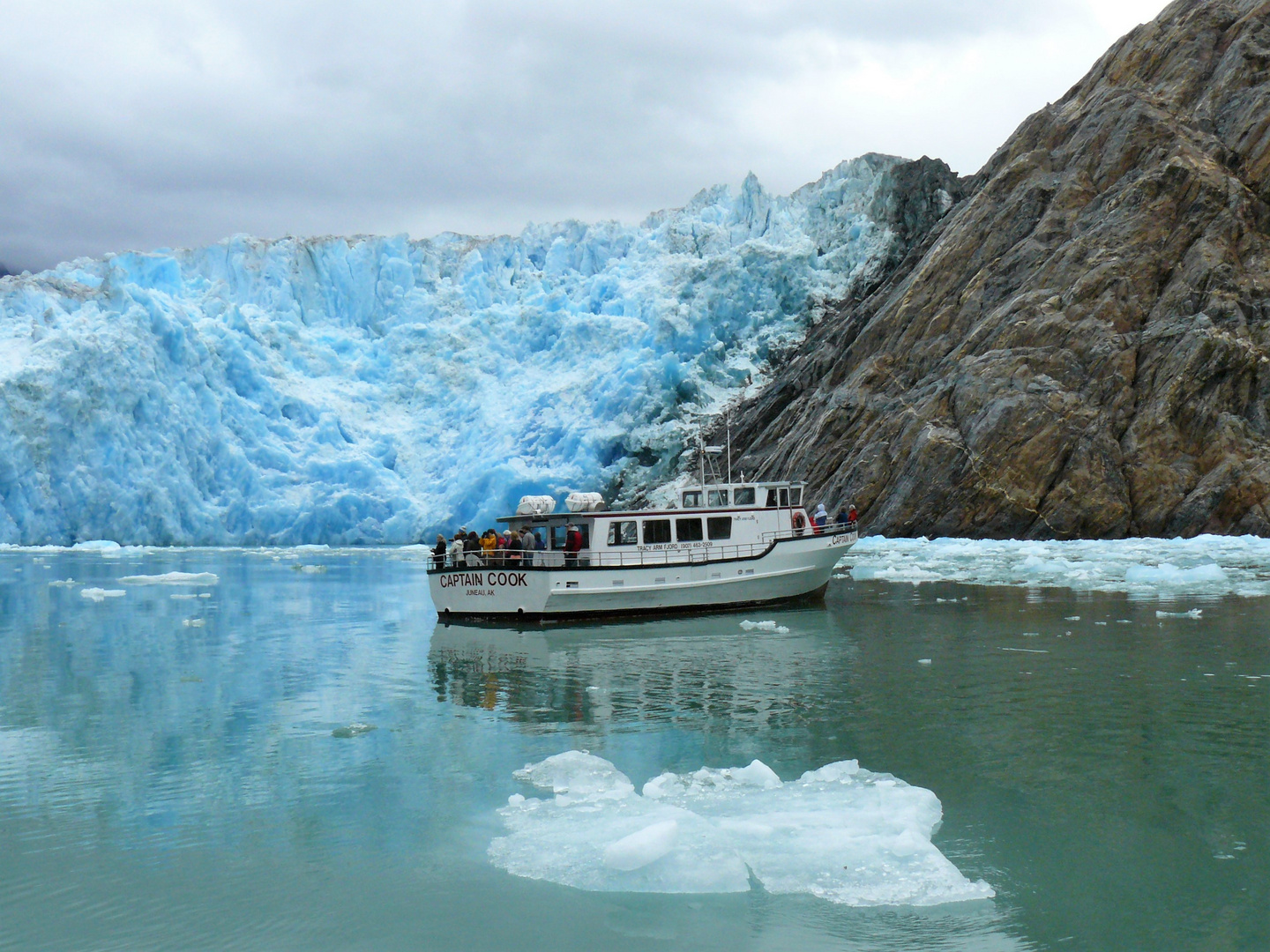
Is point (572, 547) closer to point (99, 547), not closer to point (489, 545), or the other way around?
point (489, 545)

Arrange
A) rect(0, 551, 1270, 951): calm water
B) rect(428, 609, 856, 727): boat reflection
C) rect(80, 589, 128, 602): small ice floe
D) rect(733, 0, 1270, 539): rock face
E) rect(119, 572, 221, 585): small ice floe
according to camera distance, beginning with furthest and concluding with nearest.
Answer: rect(733, 0, 1270, 539): rock face → rect(119, 572, 221, 585): small ice floe → rect(80, 589, 128, 602): small ice floe → rect(428, 609, 856, 727): boat reflection → rect(0, 551, 1270, 951): calm water

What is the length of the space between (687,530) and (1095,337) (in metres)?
32.3

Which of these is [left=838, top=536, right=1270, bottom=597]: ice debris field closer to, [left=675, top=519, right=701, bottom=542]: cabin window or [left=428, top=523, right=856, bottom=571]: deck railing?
[left=428, top=523, right=856, bottom=571]: deck railing

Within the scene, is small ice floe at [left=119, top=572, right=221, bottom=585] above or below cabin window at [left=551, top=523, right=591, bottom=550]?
below

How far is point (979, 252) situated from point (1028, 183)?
179 inches

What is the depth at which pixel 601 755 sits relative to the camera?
1102cm

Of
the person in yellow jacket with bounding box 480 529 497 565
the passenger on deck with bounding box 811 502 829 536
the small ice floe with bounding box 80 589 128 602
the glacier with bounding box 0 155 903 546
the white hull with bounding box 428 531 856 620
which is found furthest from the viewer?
the glacier with bounding box 0 155 903 546

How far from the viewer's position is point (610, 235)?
265ft

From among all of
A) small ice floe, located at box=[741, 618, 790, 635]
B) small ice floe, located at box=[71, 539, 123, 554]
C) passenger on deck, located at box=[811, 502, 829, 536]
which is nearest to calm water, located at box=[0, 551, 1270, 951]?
small ice floe, located at box=[741, 618, 790, 635]

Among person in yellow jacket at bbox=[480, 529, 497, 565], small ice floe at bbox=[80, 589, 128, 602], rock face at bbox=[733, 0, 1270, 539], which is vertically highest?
rock face at bbox=[733, 0, 1270, 539]

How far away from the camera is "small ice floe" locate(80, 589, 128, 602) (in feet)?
98.1

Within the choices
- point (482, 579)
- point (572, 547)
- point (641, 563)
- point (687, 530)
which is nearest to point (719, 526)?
point (687, 530)

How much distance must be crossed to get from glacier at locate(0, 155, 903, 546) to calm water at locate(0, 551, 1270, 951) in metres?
40.5

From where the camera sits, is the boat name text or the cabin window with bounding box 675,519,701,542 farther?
the cabin window with bounding box 675,519,701,542
